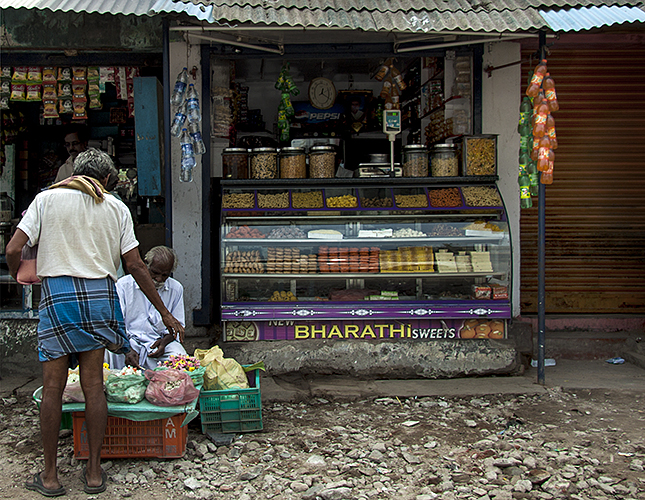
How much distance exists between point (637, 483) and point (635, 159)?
4239mm

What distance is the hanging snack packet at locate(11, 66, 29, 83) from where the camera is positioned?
577 centimetres

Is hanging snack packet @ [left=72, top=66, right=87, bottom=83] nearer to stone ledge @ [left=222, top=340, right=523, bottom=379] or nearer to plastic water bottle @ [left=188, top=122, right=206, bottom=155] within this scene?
plastic water bottle @ [left=188, top=122, right=206, bottom=155]

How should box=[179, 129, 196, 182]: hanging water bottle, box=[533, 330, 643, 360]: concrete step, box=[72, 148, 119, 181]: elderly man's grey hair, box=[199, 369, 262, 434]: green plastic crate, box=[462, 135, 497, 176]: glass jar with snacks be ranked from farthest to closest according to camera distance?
box=[533, 330, 643, 360]: concrete step, box=[462, 135, 497, 176]: glass jar with snacks, box=[179, 129, 196, 182]: hanging water bottle, box=[199, 369, 262, 434]: green plastic crate, box=[72, 148, 119, 181]: elderly man's grey hair

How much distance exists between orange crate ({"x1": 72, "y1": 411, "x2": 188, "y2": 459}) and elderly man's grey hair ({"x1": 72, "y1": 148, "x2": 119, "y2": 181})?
1.44 m

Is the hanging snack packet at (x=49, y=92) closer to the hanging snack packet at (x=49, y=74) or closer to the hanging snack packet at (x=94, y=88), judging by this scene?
the hanging snack packet at (x=49, y=74)

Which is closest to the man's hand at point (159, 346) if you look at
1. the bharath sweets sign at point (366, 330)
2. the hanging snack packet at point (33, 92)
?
the bharath sweets sign at point (366, 330)

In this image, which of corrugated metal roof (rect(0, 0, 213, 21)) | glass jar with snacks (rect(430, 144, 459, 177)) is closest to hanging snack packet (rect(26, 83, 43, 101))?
corrugated metal roof (rect(0, 0, 213, 21))

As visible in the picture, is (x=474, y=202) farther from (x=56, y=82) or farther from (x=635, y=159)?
(x=56, y=82)

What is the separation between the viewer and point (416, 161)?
18.3 feet

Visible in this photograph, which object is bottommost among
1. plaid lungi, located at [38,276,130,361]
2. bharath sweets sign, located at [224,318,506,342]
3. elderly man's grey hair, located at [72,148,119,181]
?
bharath sweets sign, located at [224,318,506,342]

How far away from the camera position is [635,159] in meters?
6.35

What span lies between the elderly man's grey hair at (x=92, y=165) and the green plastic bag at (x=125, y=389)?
1.24 meters

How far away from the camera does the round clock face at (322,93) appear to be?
706 cm

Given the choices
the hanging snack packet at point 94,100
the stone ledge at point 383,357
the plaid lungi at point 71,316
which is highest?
the hanging snack packet at point 94,100
